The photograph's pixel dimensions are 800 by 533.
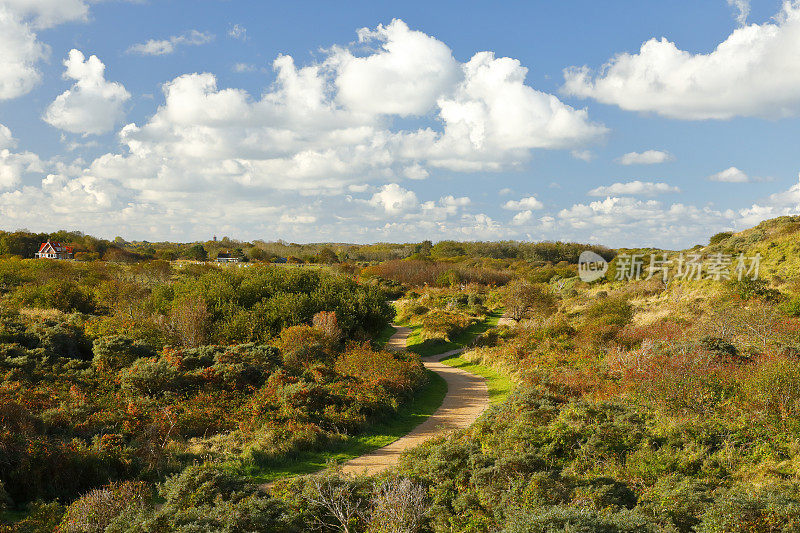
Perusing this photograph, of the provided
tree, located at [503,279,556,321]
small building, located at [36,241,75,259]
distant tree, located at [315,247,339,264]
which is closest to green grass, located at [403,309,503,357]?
tree, located at [503,279,556,321]

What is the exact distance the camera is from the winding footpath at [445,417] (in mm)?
9002

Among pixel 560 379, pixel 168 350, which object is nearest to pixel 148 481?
pixel 168 350

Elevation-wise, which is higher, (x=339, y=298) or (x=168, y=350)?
(x=339, y=298)

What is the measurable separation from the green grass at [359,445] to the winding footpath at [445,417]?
189 millimetres

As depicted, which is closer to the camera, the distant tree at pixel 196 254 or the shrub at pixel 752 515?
the shrub at pixel 752 515

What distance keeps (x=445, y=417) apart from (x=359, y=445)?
2.87 metres

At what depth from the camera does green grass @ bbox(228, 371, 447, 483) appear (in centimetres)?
839

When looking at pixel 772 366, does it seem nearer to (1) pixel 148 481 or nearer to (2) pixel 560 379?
(2) pixel 560 379

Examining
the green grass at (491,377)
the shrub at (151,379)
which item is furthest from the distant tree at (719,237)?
the shrub at (151,379)

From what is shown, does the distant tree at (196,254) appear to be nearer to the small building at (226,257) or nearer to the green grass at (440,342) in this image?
the small building at (226,257)

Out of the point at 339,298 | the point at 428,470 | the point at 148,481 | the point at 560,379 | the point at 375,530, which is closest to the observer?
the point at 375,530

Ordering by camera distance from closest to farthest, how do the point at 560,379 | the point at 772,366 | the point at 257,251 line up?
1. the point at 772,366
2. the point at 560,379
3. the point at 257,251

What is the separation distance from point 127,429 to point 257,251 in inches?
2663

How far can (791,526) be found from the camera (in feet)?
15.3
